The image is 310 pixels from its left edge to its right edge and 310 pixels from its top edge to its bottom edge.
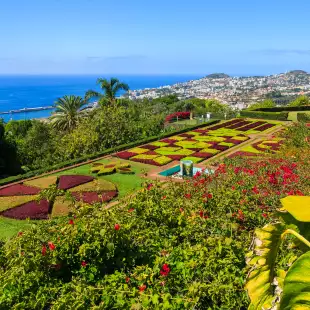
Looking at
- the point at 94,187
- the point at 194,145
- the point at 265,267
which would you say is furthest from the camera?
the point at 194,145

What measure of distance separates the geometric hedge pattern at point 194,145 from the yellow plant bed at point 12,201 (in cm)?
796

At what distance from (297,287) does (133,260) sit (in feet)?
13.1

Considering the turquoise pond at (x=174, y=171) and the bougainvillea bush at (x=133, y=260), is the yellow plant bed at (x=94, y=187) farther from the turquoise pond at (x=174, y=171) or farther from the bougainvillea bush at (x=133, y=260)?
the bougainvillea bush at (x=133, y=260)

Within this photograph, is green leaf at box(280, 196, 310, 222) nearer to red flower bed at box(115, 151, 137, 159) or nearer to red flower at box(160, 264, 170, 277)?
red flower at box(160, 264, 170, 277)

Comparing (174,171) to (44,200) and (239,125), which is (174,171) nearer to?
(44,200)

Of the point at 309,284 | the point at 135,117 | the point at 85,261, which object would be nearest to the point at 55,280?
the point at 85,261

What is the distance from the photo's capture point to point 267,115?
39.1m

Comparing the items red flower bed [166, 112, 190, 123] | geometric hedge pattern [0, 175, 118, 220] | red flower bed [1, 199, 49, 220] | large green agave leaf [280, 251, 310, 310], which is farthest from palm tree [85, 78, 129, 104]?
large green agave leaf [280, 251, 310, 310]

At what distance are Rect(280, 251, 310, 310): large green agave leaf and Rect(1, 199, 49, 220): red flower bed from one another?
40.4 feet

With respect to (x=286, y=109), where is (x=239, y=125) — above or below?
below

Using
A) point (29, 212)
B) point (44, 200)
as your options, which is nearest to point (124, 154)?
point (44, 200)

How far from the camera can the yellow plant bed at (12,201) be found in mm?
13891

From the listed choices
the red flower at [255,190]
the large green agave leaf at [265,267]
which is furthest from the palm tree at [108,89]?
the large green agave leaf at [265,267]

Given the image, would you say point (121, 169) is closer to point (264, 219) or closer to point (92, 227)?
point (264, 219)
